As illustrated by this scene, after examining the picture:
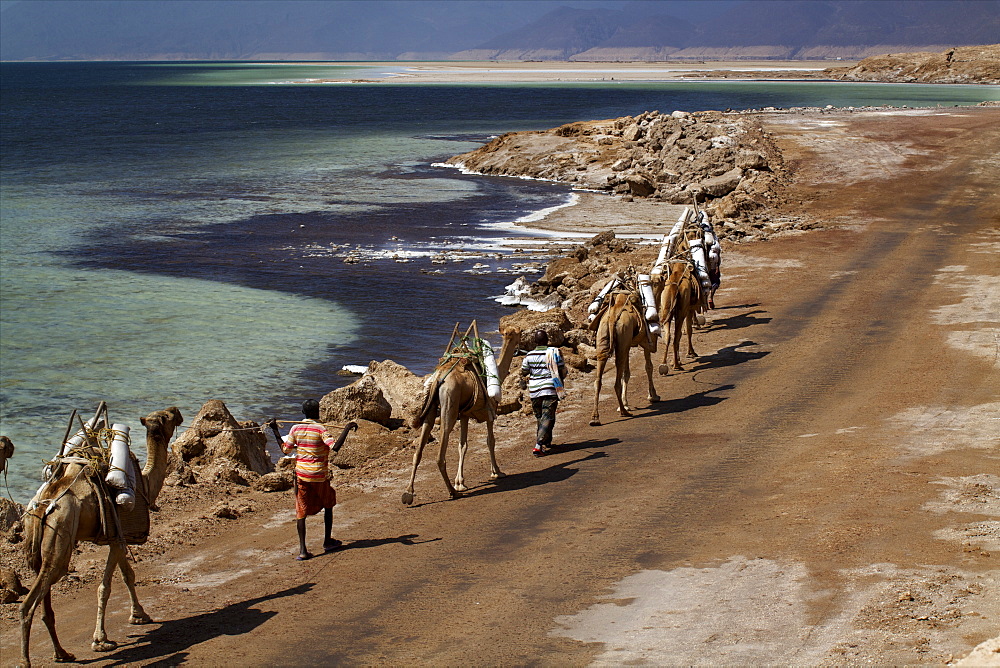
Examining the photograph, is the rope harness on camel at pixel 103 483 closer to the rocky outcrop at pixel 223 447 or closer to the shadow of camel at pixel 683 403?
the rocky outcrop at pixel 223 447

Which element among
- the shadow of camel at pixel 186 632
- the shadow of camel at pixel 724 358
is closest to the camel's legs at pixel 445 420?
the shadow of camel at pixel 186 632

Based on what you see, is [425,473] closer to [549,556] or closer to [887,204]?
[549,556]

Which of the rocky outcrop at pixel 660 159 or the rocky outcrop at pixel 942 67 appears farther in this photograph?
the rocky outcrop at pixel 942 67

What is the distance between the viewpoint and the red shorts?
11.7m

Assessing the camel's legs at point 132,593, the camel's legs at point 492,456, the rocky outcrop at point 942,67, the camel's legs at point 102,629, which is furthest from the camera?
the rocky outcrop at point 942,67

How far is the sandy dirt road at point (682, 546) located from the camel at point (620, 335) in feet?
2.20

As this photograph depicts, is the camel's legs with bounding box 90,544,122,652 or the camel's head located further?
the camel's head

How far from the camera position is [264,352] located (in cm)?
2542

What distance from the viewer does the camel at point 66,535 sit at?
31.0 feet

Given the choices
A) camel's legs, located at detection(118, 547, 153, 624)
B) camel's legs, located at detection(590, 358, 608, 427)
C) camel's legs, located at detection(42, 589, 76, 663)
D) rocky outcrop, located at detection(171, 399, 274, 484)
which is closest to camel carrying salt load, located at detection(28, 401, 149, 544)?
camel's legs, located at detection(118, 547, 153, 624)

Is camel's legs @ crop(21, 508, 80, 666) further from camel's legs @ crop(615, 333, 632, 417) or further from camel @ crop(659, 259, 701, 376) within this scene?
camel @ crop(659, 259, 701, 376)

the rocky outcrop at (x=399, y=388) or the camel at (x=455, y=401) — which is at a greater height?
the camel at (x=455, y=401)

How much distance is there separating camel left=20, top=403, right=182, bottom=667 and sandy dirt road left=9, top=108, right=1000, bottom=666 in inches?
18.1

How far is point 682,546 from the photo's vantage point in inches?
448
